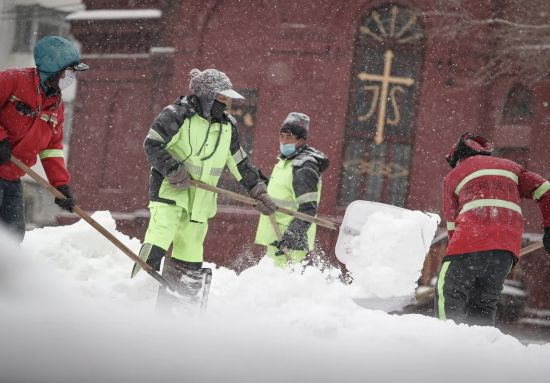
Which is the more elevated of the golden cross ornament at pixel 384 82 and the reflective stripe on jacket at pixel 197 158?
the golden cross ornament at pixel 384 82

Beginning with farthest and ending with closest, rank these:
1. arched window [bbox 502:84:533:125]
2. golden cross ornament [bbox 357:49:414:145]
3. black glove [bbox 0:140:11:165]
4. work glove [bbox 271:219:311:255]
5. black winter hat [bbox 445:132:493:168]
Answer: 1. golden cross ornament [bbox 357:49:414:145]
2. arched window [bbox 502:84:533:125]
3. work glove [bbox 271:219:311:255]
4. black winter hat [bbox 445:132:493:168]
5. black glove [bbox 0:140:11:165]

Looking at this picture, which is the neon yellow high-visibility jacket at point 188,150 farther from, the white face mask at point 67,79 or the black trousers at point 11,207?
the black trousers at point 11,207

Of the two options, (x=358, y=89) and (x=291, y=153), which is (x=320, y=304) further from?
(x=358, y=89)

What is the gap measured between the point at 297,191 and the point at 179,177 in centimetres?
153

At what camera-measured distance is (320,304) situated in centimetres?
481

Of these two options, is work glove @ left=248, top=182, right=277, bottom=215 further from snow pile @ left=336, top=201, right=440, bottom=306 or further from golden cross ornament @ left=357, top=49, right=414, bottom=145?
golden cross ornament @ left=357, top=49, right=414, bottom=145

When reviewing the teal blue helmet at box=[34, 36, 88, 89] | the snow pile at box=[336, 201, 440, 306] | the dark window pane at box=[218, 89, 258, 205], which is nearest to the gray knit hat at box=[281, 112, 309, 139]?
the snow pile at box=[336, 201, 440, 306]

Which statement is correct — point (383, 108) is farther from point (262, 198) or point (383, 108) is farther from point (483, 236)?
point (483, 236)

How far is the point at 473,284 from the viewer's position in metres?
4.82

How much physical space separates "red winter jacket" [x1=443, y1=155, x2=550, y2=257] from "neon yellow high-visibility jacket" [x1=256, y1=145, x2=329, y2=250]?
150cm

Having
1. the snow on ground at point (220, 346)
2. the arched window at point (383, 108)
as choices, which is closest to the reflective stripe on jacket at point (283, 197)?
the snow on ground at point (220, 346)

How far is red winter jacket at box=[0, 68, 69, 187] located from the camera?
4.44 meters

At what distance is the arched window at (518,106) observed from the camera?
12.4 meters

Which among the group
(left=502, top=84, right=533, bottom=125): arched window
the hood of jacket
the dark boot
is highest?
(left=502, top=84, right=533, bottom=125): arched window
